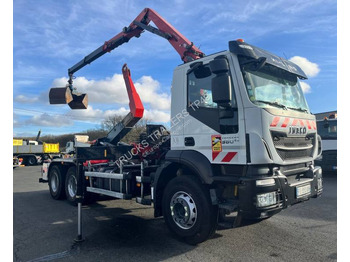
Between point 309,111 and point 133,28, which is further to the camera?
point 133,28

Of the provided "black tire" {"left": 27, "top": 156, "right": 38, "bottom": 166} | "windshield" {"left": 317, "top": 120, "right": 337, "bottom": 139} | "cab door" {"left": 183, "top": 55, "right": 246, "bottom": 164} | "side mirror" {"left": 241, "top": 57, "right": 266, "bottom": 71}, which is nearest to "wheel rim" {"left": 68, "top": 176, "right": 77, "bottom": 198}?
"cab door" {"left": 183, "top": 55, "right": 246, "bottom": 164}

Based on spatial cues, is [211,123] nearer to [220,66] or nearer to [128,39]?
[220,66]

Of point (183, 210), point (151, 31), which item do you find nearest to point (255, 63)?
point (183, 210)

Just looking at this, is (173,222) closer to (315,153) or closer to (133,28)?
(315,153)

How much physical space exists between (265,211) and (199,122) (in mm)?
1708

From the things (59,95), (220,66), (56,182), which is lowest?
(56,182)

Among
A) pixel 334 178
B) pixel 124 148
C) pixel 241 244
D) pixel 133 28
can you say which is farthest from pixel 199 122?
pixel 334 178

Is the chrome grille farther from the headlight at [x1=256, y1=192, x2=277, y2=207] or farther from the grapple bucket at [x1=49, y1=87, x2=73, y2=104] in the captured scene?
the grapple bucket at [x1=49, y1=87, x2=73, y2=104]

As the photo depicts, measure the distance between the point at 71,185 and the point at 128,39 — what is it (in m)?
4.71

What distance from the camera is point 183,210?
4.48 m

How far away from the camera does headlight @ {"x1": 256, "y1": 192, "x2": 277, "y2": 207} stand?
11.7 feet

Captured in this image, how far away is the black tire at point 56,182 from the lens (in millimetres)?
8172

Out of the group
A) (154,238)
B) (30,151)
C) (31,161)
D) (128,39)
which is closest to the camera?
(154,238)

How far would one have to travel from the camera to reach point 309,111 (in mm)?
4953
